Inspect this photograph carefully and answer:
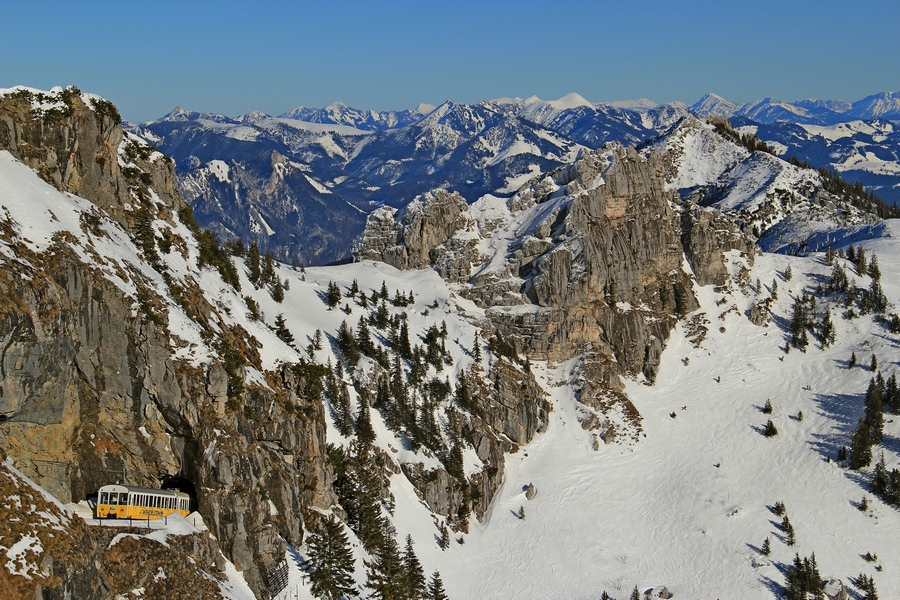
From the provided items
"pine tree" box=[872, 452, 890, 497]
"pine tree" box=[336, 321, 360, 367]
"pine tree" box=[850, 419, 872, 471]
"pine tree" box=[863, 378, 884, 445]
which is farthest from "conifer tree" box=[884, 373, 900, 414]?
"pine tree" box=[336, 321, 360, 367]

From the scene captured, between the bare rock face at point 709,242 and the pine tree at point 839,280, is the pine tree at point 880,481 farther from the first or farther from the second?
the bare rock face at point 709,242

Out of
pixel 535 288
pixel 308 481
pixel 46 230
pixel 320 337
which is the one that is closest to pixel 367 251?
pixel 535 288

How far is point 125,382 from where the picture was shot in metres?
58.1

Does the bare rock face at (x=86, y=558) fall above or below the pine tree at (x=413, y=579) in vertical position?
above

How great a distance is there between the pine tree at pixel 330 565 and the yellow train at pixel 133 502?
13.9m

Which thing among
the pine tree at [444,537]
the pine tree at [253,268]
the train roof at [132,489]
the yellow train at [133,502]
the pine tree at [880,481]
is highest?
the pine tree at [253,268]

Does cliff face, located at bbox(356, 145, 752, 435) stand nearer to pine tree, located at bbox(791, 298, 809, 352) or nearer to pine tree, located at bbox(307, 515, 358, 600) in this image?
pine tree, located at bbox(791, 298, 809, 352)

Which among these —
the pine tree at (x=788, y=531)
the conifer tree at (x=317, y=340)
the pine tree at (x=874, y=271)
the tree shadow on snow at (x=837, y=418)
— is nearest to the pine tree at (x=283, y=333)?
the conifer tree at (x=317, y=340)

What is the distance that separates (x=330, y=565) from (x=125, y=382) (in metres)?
23.2

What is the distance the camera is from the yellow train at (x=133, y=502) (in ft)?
166

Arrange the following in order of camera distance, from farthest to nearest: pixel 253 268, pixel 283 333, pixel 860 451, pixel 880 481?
pixel 253 268 → pixel 860 451 → pixel 880 481 → pixel 283 333

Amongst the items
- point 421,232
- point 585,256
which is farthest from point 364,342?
point 585,256

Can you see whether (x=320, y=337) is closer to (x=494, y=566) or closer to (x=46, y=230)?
(x=494, y=566)

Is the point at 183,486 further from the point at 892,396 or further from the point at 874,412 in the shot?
the point at 892,396
